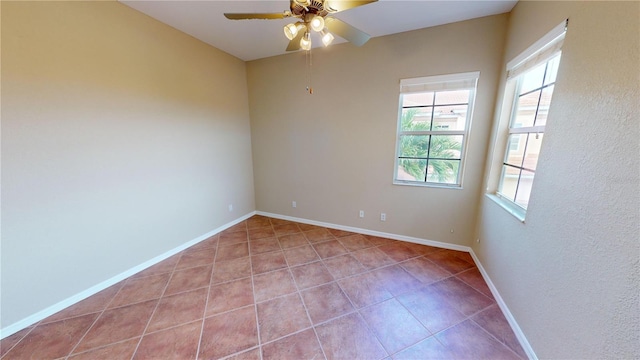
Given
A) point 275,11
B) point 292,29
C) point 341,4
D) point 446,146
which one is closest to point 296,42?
point 292,29

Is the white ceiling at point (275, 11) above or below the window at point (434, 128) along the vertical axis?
above

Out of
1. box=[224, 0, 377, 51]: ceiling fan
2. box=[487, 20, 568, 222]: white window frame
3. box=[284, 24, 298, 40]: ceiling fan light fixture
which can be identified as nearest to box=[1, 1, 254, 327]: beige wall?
box=[224, 0, 377, 51]: ceiling fan

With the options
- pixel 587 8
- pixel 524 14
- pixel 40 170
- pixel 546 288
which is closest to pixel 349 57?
pixel 524 14

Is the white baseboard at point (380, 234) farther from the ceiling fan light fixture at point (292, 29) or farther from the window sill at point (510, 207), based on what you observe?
the ceiling fan light fixture at point (292, 29)

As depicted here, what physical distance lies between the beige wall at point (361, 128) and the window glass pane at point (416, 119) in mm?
150

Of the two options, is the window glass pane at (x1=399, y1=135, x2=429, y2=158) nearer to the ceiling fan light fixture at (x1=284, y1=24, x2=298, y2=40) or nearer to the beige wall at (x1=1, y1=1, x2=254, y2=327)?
the ceiling fan light fixture at (x1=284, y1=24, x2=298, y2=40)

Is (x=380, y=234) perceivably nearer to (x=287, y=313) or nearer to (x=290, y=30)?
(x=287, y=313)

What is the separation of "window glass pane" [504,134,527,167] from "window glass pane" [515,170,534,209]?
0.49ft

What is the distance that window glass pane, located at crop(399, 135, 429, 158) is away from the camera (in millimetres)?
2807

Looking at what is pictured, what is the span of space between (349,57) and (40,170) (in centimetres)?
337

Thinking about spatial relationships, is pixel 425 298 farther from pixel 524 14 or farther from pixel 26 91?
pixel 26 91

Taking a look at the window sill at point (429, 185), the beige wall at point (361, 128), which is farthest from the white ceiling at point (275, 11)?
the window sill at point (429, 185)

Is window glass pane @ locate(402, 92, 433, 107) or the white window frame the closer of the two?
the white window frame

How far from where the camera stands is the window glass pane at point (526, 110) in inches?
70.1
